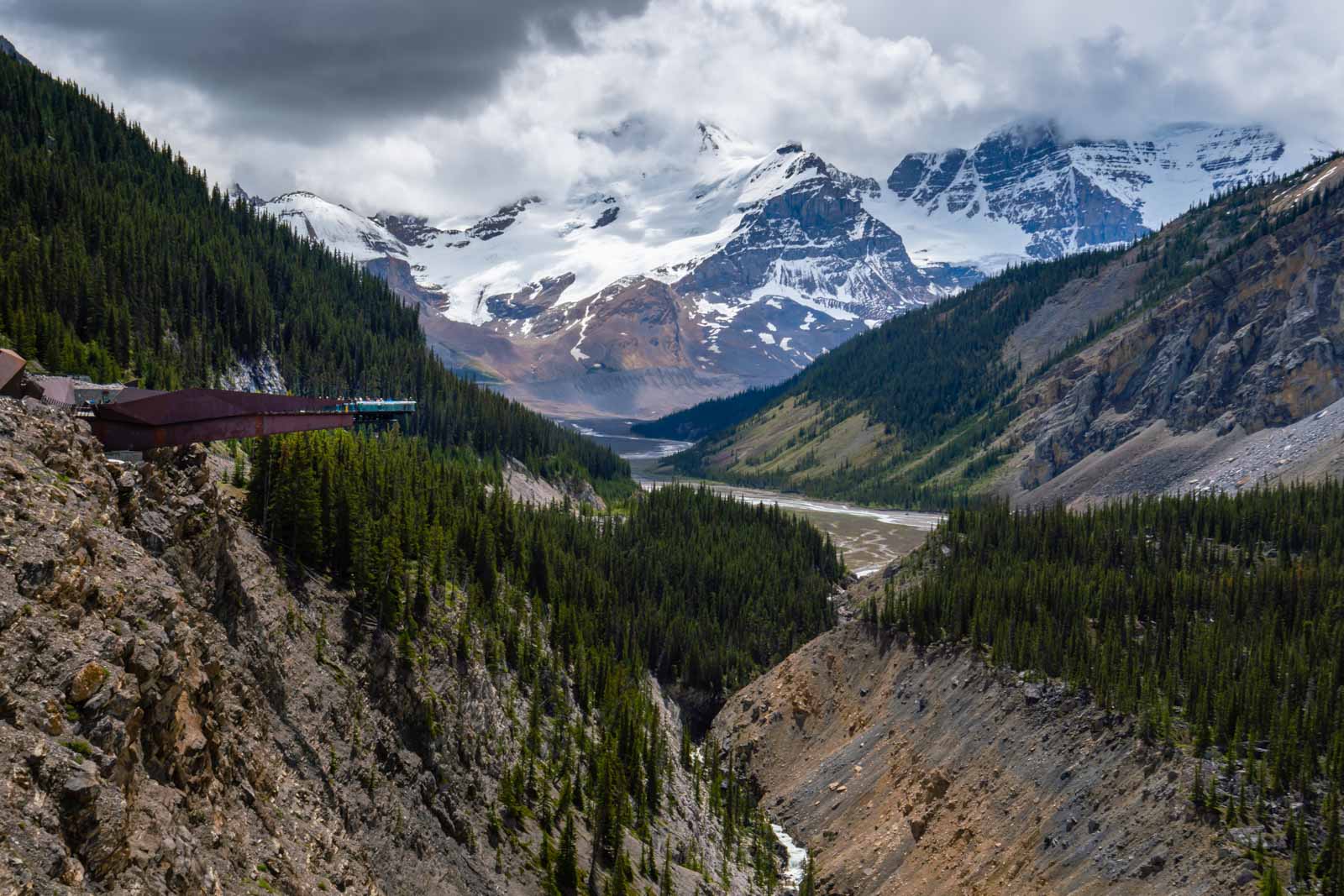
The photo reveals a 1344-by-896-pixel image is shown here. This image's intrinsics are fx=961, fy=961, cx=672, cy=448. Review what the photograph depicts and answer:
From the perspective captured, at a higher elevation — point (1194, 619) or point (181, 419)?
point (181, 419)

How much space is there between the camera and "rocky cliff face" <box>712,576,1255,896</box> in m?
55.7

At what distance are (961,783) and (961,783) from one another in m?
0.08

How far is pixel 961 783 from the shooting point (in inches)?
2729

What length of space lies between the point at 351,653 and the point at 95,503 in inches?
722

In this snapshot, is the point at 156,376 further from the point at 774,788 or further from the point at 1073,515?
the point at 1073,515

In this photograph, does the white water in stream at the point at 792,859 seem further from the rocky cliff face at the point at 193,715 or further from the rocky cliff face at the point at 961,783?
the rocky cliff face at the point at 193,715

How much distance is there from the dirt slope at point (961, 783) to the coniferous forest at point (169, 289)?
6402 centimetres

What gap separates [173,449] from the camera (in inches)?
1483

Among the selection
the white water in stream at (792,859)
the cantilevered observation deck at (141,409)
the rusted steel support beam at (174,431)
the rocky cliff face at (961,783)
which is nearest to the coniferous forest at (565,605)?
the white water in stream at (792,859)

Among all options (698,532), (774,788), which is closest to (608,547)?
(698,532)

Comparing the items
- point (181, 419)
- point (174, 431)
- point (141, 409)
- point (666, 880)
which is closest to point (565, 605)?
point (666, 880)

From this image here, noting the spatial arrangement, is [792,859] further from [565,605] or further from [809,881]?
[565,605]

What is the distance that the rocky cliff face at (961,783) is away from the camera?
5572cm

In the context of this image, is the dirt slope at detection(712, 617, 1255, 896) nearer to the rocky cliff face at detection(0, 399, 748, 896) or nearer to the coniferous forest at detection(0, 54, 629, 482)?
the rocky cliff face at detection(0, 399, 748, 896)
